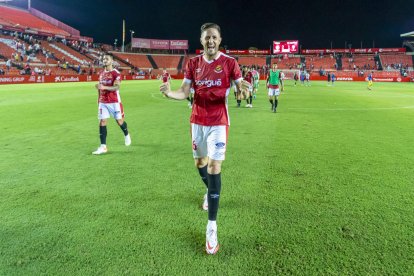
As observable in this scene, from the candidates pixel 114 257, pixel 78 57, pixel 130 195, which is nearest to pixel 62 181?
pixel 130 195

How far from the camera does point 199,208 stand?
4.54 metres

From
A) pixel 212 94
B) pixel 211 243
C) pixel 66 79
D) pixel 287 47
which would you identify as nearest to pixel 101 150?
pixel 212 94

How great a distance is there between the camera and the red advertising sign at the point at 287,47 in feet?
230

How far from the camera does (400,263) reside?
313 cm

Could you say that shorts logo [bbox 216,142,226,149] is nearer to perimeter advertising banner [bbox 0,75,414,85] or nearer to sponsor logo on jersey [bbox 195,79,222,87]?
sponsor logo on jersey [bbox 195,79,222,87]

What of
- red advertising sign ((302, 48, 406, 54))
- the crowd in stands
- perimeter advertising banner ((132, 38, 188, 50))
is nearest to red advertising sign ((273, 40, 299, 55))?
the crowd in stands

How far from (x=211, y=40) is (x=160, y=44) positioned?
3549 inches

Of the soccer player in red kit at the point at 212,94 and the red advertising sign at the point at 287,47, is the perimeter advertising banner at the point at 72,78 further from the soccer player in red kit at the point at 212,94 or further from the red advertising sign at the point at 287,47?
the soccer player in red kit at the point at 212,94

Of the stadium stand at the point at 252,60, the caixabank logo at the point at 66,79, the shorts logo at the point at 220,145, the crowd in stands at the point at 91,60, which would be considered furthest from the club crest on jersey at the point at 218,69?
the stadium stand at the point at 252,60

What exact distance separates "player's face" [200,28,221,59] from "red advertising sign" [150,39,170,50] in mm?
89228

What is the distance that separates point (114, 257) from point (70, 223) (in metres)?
1.08

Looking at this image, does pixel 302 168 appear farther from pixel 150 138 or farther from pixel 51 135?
pixel 51 135

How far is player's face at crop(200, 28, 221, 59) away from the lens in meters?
3.78

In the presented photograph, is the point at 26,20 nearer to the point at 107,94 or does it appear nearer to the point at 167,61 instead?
the point at 167,61
